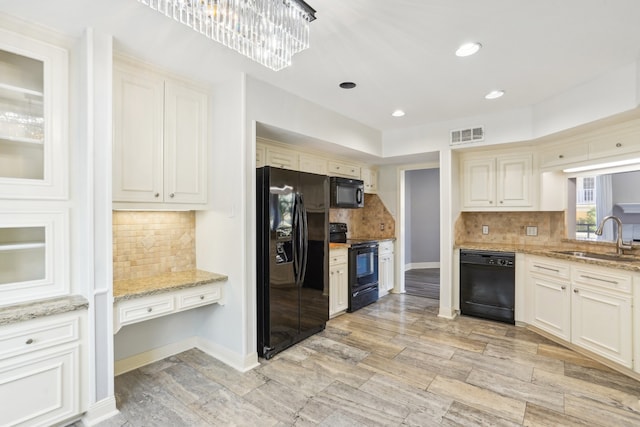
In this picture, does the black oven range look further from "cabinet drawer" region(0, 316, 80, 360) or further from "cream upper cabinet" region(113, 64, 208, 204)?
"cabinet drawer" region(0, 316, 80, 360)

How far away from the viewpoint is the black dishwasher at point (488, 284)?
149 inches

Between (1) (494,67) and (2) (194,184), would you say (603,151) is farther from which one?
(2) (194,184)

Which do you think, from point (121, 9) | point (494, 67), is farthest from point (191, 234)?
point (494, 67)

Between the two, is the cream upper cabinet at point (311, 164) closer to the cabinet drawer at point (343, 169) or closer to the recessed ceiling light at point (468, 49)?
the cabinet drawer at point (343, 169)

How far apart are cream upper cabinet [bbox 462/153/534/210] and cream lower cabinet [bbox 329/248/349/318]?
6.15ft

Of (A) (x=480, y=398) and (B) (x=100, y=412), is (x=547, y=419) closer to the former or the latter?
(A) (x=480, y=398)

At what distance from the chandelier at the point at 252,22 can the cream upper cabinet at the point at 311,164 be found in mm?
1946

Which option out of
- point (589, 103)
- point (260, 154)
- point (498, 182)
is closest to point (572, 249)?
point (498, 182)

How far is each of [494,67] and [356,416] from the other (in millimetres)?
2885

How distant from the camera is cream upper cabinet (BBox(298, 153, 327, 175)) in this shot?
3.95 meters

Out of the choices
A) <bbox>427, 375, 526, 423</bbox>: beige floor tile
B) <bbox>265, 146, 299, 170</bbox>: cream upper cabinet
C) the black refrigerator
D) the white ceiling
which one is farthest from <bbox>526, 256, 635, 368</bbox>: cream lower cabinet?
<bbox>265, 146, 299, 170</bbox>: cream upper cabinet

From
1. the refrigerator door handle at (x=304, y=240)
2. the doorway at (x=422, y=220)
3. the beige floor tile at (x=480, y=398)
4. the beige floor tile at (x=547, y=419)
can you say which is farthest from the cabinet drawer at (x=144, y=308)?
the doorway at (x=422, y=220)

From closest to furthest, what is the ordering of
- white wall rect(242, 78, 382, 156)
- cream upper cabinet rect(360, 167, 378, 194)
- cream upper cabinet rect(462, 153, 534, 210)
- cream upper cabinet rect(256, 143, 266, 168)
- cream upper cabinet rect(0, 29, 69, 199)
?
1. cream upper cabinet rect(0, 29, 69, 199)
2. white wall rect(242, 78, 382, 156)
3. cream upper cabinet rect(256, 143, 266, 168)
4. cream upper cabinet rect(462, 153, 534, 210)
5. cream upper cabinet rect(360, 167, 378, 194)

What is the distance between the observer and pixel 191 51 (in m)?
2.29
